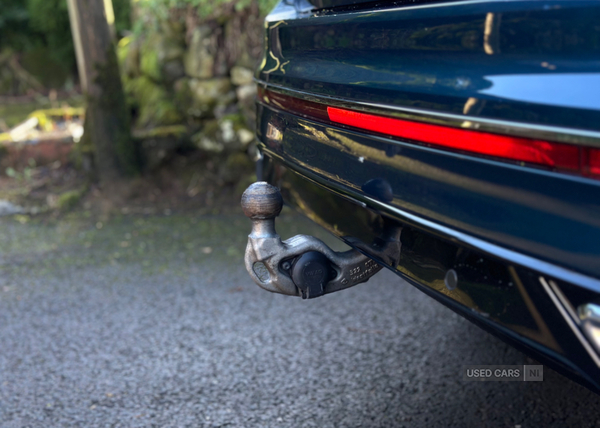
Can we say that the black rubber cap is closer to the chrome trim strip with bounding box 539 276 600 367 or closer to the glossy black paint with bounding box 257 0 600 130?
the glossy black paint with bounding box 257 0 600 130

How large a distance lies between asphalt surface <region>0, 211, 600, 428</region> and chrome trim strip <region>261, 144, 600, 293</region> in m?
0.86

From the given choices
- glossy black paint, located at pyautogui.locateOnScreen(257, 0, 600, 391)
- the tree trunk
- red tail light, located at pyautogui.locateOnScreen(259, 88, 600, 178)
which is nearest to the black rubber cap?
glossy black paint, located at pyautogui.locateOnScreen(257, 0, 600, 391)

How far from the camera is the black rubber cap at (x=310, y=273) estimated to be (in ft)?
4.94

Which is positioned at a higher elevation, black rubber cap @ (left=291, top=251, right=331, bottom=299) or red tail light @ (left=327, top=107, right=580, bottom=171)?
red tail light @ (left=327, top=107, right=580, bottom=171)

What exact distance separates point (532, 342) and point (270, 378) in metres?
1.27

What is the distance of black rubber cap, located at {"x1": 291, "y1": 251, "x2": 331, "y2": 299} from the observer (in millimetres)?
1506

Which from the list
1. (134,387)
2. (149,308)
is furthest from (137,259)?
(134,387)

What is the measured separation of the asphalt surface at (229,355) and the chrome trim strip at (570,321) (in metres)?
0.99

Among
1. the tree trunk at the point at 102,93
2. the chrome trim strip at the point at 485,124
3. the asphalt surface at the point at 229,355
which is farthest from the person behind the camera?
the tree trunk at the point at 102,93

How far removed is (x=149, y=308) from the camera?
9.11ft

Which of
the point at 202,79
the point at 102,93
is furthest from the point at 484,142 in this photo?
the point at 202,79

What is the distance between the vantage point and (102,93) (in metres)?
4.27

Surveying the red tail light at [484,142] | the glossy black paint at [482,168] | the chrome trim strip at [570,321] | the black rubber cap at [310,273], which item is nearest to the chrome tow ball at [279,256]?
the black rubber cap at [310,273]

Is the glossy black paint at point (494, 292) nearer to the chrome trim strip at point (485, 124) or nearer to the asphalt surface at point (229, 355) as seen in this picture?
the chrome trim strip at point (485, 124)
